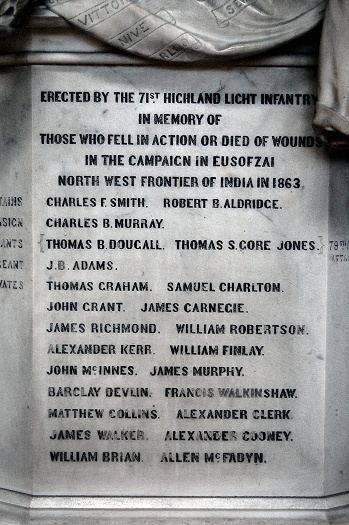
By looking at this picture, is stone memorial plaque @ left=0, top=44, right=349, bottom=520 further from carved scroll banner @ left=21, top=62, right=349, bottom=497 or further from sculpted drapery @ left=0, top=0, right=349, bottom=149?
sculpted drapery @ left=0, top=0, right=349, bottom=149

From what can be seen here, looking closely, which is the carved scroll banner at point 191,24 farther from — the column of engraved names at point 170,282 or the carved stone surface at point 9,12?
the column of engraved names at point 170,282

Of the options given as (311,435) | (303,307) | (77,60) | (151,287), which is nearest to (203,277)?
(151,287)

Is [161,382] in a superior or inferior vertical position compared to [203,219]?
inferior

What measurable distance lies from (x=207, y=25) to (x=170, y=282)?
4.78ft

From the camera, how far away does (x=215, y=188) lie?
4.78 metres

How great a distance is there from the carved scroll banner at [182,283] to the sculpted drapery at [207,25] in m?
0.21

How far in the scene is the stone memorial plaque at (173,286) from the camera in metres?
4.76

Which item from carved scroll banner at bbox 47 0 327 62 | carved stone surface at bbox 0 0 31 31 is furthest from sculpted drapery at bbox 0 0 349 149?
carved stone surface at bbox 0 0 31 31

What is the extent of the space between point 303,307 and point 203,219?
0.77 m

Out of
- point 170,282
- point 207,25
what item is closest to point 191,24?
point 207,25

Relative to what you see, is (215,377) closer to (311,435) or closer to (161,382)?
(161,382)

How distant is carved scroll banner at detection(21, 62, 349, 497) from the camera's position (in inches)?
187

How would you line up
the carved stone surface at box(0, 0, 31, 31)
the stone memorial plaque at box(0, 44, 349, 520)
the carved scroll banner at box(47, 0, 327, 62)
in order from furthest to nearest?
the stone memorial plaque at box(0, 44, 349, 520) < the carved scroll banner at box(47, 0, 327, 62) < the carved stone surface at box(0, 0, 31, 31)

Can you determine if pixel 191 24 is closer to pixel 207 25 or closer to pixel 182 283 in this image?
pixel 207 25
